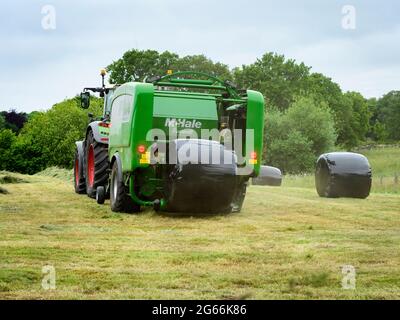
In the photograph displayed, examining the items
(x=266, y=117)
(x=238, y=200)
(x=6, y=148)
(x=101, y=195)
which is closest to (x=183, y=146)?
(x=238, y=200)

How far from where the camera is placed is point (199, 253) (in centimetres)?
878

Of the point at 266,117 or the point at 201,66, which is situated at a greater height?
the point at 201,66

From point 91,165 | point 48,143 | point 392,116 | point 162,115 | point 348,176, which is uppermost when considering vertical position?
point 162,115

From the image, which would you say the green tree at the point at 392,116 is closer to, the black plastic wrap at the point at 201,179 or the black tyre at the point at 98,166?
the black tyre at the point at 98,166

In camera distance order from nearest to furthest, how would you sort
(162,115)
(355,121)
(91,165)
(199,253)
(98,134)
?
(199,253), (162,115), (98,134), (91,165), (355,121)

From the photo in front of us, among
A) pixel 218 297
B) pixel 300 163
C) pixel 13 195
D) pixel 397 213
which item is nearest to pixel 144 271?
pixel 218 297

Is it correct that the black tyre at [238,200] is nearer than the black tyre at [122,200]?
No

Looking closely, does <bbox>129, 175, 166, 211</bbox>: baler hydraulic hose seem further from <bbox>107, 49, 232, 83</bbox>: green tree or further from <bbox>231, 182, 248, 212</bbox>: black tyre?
<bbox>107, 49, 232, 83</bbox>: green tree

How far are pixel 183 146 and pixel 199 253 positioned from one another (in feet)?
14.1

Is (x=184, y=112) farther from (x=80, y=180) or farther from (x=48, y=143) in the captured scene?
(x=48, y=143)

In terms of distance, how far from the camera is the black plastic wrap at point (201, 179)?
12680mm

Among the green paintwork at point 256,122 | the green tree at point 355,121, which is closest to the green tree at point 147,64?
the green tree at point 355,121

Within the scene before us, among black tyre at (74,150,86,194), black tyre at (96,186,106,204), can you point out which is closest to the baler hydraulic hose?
black tyre at (96,186,106,204)

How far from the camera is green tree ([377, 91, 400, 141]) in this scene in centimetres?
11025
